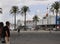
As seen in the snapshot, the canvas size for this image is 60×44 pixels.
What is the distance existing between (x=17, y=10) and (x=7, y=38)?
120 metres

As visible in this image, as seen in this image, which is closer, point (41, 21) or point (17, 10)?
point (17, 10)

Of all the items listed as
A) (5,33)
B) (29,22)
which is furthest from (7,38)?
(29,22)

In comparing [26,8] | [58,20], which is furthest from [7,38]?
[58,20]

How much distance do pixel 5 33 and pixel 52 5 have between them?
114 m

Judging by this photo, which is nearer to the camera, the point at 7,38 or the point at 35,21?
the point at 7,38

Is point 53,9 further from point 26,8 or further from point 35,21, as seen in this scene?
point 35,21

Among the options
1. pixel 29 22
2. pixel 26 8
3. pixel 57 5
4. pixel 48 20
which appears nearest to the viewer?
pixel 57 5

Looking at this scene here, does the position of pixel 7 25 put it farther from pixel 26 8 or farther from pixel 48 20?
pixel 48 20

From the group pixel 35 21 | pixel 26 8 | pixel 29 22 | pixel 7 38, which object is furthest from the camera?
pixel 29 22

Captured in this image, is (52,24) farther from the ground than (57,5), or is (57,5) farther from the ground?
(57,5)

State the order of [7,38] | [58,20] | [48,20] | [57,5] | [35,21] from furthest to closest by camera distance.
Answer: [35,21], [48,20], [58,20], [57,5], [7,38]

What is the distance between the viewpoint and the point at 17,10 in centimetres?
13312

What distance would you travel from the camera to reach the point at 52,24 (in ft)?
547

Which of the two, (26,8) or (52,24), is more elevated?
(26,8)
